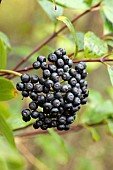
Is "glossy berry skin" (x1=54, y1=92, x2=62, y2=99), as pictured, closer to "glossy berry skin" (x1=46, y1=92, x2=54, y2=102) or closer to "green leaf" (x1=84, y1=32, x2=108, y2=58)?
"glossy berry skin" (x1=46, y1=92, x2=54, y2=102)

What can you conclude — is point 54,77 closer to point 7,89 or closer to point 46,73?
point 46,73

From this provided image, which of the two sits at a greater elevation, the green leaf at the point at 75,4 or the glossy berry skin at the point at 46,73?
the green leaf at the point at 75,4

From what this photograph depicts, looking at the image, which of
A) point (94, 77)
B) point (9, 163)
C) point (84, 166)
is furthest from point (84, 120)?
point (94, 77)

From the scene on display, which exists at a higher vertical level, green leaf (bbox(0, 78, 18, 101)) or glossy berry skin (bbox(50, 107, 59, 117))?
green leaf (bbox(0, 78, 18, 101))

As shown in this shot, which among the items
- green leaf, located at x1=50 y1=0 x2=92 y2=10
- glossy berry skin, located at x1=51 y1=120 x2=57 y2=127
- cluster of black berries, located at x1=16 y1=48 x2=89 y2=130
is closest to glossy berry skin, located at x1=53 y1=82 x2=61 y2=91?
cluster of black berries, located at x1=16 y1=48 x2=89 y2=130

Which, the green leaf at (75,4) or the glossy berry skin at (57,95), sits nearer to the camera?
the glossy berry skin at (57,95)

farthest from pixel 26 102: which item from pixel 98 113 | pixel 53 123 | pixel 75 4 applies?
pixel 53 123

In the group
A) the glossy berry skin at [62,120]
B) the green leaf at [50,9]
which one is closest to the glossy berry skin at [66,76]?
the glossy berry skin at [62,120]

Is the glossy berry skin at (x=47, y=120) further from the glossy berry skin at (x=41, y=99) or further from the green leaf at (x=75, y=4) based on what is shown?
the green leaf at (x=75, y=4)
